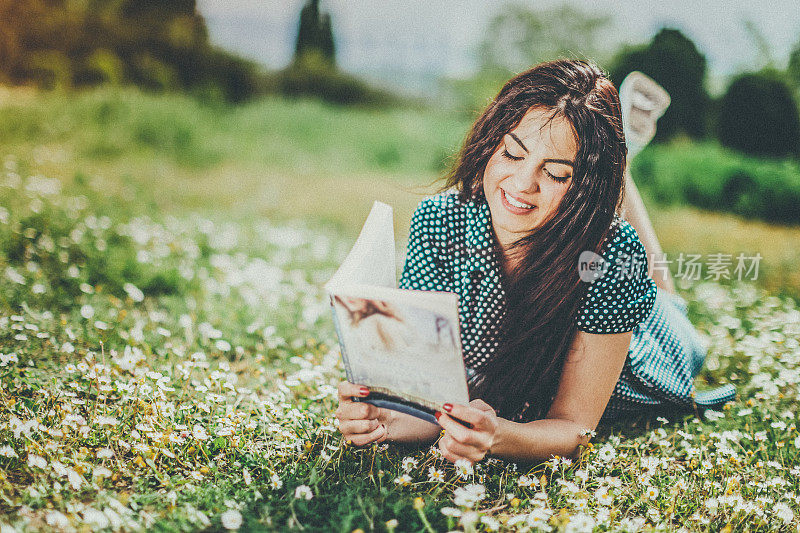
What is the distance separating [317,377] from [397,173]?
19.6 feet

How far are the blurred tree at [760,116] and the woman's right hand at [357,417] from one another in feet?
11.6

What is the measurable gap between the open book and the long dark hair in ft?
1.35

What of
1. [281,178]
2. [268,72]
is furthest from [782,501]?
[268,72]

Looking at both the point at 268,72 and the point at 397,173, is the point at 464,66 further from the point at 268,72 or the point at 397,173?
the point at 268,72

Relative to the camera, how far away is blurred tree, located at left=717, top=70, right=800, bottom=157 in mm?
3879

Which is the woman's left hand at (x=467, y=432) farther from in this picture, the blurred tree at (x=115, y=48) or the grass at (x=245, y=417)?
the blurred tree at (x=115, y=48)

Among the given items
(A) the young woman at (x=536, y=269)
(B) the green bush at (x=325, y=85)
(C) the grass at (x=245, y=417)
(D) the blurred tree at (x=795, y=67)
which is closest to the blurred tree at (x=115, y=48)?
(B) the green bush at (x=325, y=85)

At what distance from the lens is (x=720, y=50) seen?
4.07 m

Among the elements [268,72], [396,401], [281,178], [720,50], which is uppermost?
[720,50]

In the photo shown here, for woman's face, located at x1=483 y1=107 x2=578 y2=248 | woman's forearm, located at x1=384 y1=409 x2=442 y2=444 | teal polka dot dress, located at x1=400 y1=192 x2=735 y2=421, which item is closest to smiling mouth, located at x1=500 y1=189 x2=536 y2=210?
woman's face, located at x1=483 y1=107 x2=578 y2=248

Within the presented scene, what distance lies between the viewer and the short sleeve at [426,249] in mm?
2055

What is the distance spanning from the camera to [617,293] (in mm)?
1736

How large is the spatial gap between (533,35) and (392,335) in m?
6.35

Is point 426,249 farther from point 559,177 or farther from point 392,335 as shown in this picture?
point 392,335
